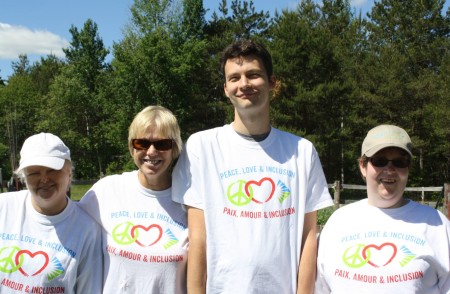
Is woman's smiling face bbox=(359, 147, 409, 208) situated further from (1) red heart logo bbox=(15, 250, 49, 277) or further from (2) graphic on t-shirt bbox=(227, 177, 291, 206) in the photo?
(1) red heart logo bbox=(15, 250, 49, 277)

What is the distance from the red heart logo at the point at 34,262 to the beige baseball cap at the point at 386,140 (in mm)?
A: 1927

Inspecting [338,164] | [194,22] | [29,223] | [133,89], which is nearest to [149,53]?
[133,89]

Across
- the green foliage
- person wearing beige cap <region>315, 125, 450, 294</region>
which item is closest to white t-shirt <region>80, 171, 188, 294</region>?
person wearing beige cap <region>315, 125, 450, 294</region>

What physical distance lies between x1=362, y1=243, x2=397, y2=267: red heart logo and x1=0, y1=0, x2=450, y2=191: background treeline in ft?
80.4

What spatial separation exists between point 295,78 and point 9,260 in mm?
27277

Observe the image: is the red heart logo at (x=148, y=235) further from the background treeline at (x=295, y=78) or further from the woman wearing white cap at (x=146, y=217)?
the background treeline at (x=295, y=78)

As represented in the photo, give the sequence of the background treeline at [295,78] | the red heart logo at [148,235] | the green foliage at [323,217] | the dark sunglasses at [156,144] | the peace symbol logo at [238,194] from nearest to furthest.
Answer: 1. the peace symbol logo at [238,194]
2. the red heart logo at [148,235]
3. the dark sunglasses at [156,144]
4. the green foliage at [323,217]
5. the background treeline at [295,78]

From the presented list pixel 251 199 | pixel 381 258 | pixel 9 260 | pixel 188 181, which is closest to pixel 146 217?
pixel 188 181

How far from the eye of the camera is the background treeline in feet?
94.6

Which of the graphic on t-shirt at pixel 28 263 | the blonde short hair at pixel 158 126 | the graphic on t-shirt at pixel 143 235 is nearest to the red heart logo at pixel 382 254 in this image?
the graphic on t-shirt at pixel 143 235

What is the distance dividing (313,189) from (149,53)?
31.7 meters

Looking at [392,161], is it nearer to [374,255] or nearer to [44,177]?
[374,255]

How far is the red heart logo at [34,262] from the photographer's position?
282 cm

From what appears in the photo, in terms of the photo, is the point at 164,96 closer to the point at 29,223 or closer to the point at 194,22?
the point at 194,22
